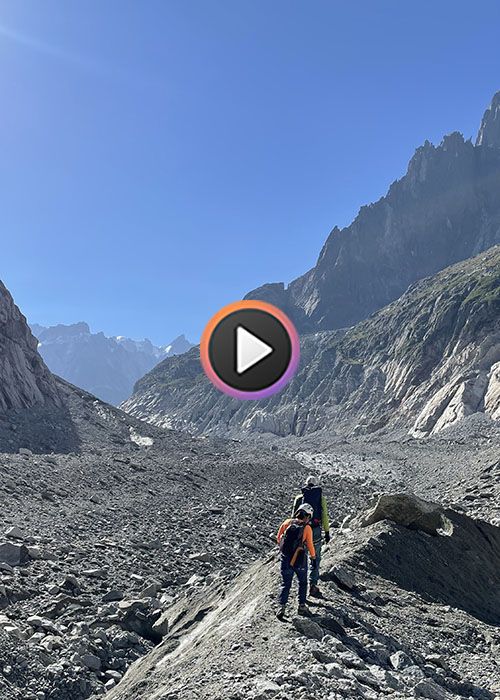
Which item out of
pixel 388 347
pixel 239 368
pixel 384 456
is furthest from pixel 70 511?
pixel 388 347

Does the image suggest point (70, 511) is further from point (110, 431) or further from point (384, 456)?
point (384, 456)

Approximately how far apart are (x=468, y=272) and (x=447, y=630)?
135906 millimetres

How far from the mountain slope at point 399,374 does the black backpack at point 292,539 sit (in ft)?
230

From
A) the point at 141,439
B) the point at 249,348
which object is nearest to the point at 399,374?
the point at 141,439

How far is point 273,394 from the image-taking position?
145m

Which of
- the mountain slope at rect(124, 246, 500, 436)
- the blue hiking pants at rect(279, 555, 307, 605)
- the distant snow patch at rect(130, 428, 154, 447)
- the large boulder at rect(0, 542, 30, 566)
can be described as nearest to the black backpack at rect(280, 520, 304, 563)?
the blue hiking pants at rect(279, 555, 307, 605)

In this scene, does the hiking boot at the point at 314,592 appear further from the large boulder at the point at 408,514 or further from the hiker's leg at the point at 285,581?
the large boulder at the point at 408,514

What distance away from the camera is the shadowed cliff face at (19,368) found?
51.7m

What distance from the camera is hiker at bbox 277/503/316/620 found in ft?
26.4

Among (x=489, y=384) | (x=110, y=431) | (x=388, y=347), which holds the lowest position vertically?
(x=489, y=384)

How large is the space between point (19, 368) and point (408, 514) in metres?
51.1

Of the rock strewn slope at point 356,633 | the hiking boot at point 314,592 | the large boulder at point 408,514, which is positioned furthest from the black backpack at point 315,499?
the large boulder at point 408,514

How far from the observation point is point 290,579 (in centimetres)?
812

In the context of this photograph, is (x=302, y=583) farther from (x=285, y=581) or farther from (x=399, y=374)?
(x=399, y=374)
